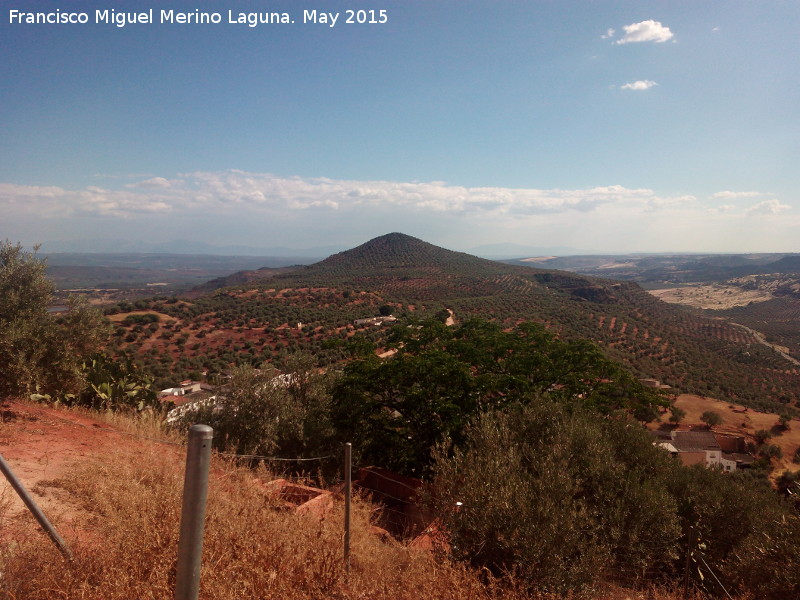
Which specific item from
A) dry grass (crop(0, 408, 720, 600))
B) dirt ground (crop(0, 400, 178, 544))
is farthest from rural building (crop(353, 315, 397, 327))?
dry grass (crop(0, 408, 720, 600))

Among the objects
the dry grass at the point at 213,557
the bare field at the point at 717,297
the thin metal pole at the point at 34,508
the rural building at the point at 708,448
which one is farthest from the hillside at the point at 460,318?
the bare field at the point at 717,297

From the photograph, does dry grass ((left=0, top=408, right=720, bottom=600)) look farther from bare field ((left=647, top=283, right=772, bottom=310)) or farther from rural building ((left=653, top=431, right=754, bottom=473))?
bare field ((left=647, top=283, right=772, bottom=310))

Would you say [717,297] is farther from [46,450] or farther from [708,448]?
[46,450]

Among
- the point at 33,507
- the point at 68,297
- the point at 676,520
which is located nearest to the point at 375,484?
the point at 676,520

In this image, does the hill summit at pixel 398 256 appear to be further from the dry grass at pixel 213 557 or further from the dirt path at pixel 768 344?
the dry grass at pixel 213 557

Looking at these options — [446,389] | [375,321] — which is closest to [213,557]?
[446,389]

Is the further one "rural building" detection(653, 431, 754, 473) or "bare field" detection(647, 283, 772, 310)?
"bare field" detection(647, 283, 772, 310)

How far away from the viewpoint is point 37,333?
402 inches

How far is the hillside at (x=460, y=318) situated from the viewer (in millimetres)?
34969

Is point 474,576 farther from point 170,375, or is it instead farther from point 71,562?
point 170,375

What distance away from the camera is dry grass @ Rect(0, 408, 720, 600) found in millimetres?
3751

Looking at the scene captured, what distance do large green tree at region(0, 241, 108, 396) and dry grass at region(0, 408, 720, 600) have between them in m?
4.91

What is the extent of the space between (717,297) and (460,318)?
13530cm

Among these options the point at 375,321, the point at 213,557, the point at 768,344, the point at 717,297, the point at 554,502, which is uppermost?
the point at 213,557
